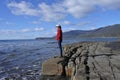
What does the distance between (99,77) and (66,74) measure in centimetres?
486

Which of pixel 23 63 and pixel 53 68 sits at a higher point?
pixel 53 68

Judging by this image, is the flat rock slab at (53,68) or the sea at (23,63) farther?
the sea at (23,63)

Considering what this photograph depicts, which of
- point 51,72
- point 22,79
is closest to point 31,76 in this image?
point 22,79

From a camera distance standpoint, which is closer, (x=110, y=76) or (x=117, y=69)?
(x=110, y=76)

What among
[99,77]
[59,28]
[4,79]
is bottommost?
[4,79]

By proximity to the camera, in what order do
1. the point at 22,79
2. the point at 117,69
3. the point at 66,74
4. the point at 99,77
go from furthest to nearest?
the point at 22,79, the point at 66,74, the point at 117,69, the point at 99,77

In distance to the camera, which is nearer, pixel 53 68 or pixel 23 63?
pixel 53 68

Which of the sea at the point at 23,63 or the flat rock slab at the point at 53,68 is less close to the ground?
the flat rock slab at the point at 53,68

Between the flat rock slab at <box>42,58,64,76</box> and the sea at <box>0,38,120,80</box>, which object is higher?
the flat rock slab at <box>42,58,64,76</box>

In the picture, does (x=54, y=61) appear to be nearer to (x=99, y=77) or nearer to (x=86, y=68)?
(x=86, y=68)

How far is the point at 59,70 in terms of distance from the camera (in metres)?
13.2

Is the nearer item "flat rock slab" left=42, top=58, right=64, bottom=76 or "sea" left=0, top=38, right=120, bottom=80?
"flat rock slab" left=42, top=58, right=64, bottom=76

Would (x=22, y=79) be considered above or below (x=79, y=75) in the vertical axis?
below

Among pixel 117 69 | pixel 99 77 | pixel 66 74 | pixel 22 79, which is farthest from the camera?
pixel 22 79
